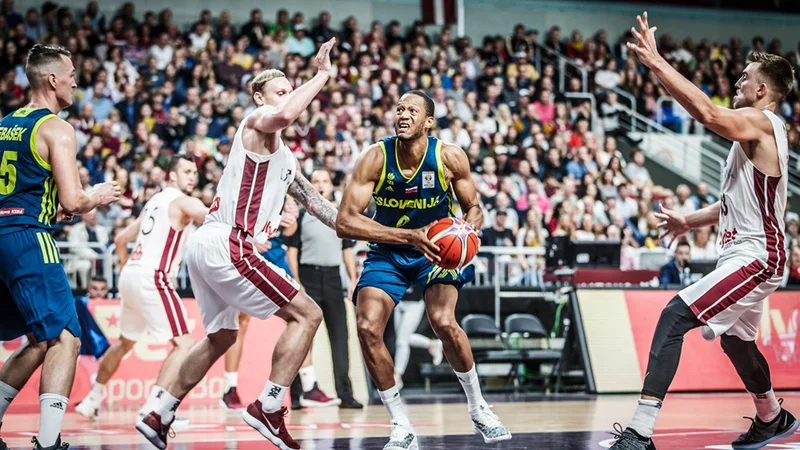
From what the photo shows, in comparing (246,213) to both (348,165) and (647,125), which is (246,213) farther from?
(647,125)

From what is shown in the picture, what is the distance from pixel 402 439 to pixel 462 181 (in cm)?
172

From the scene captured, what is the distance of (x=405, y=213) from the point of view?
6.59 m

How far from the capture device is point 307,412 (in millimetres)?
10000

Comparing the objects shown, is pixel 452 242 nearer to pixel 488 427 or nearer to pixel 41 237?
pixel 488 427

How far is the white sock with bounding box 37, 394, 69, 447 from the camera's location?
5590mm

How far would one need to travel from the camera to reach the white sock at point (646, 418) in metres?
5.68

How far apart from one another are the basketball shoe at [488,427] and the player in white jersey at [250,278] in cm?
122

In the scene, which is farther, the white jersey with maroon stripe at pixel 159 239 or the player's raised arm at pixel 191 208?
the white jersey with maroon stripe at pixel 159 239

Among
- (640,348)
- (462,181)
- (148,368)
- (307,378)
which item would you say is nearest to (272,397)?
(462,181)

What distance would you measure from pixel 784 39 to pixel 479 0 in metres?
8.65

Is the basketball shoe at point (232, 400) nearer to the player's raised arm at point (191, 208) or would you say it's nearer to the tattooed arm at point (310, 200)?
the player's raised arm at point (191, 208)

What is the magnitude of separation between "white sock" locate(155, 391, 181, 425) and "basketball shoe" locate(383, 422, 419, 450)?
52.6 inches

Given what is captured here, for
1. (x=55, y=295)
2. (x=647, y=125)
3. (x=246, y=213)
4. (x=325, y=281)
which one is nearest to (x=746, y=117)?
(x=246, y=213)

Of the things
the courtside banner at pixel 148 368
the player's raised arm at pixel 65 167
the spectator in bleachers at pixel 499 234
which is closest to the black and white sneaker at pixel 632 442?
the player's raised arm at pixel 65 167
